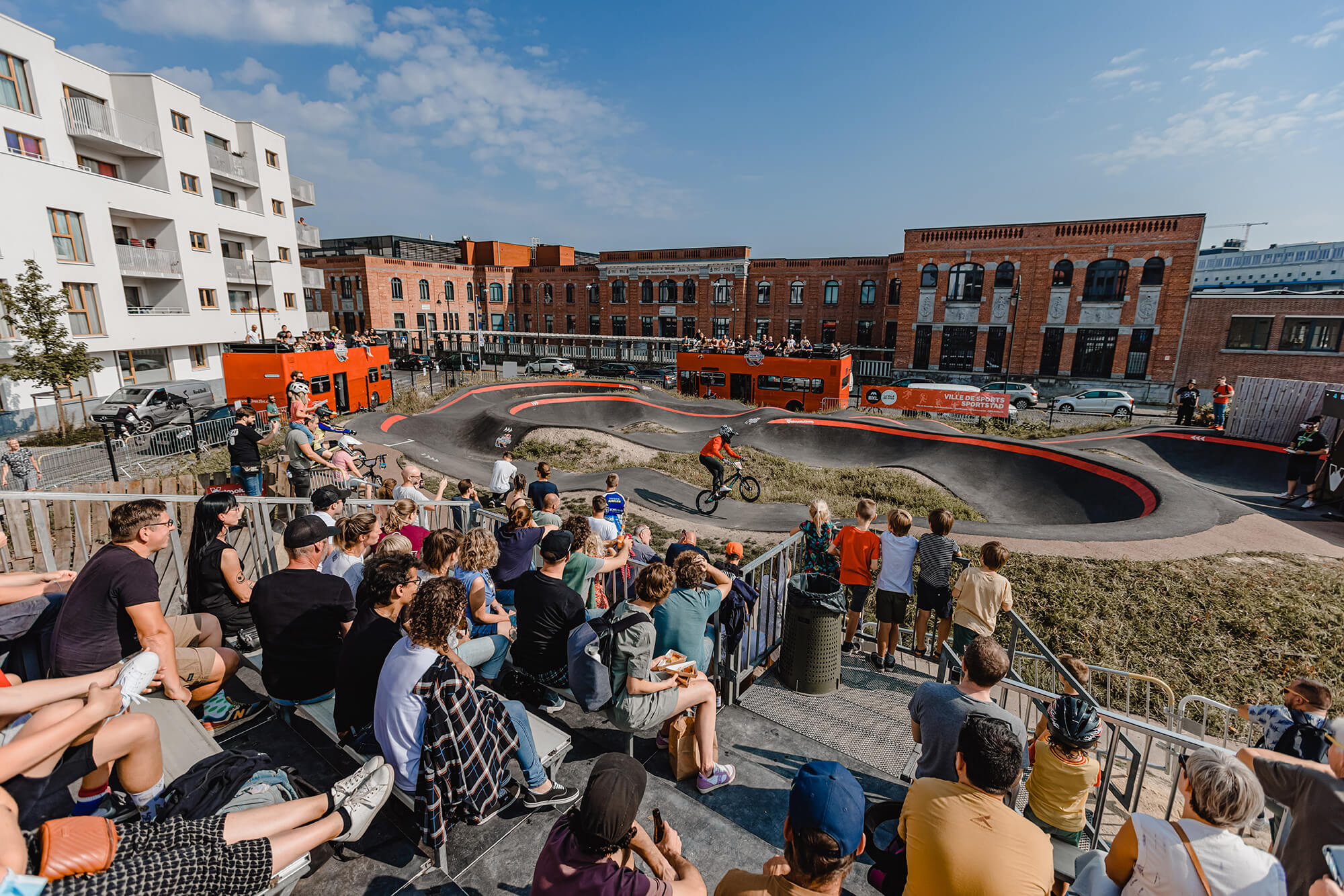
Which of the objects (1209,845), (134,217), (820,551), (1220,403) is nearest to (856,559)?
(820,551)

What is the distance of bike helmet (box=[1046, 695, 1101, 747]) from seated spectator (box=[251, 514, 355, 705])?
4.96 m

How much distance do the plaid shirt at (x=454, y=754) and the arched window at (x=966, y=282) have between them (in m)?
44.8

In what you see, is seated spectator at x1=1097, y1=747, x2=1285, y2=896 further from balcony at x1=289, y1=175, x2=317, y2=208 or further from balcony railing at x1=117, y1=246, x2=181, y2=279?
balcony at x1=289, y1=175, x2=317, y2=208

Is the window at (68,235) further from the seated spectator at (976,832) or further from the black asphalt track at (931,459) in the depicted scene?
the seated spectator at (976,832)

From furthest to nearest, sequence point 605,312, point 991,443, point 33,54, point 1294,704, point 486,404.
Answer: point 605,312, point 486,404, point 33,54, point 991,443, point 1294,704

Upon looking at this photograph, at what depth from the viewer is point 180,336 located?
29828 millimetres

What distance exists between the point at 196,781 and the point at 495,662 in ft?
6.63

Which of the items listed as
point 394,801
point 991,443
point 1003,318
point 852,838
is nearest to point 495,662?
point 394,801

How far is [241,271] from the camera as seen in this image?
1361 inches

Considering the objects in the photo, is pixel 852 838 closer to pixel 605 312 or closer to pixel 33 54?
pixel 33 54

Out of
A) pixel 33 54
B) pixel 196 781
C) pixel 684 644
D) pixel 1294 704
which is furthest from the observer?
pixel 33 54

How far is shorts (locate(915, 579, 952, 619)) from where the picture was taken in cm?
673

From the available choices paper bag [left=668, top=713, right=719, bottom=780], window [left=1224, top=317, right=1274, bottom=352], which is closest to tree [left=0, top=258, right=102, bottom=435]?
paper bag [left=668, top=713, right=719, bottom=780]

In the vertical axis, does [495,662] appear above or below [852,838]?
below
